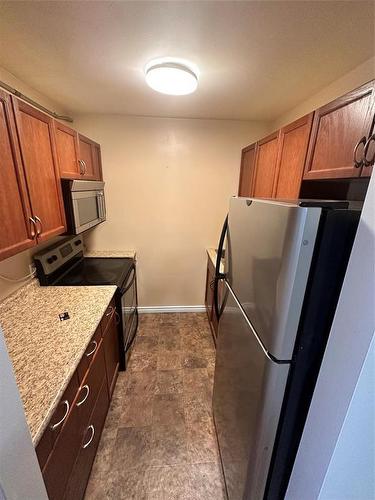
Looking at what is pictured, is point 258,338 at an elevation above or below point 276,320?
below

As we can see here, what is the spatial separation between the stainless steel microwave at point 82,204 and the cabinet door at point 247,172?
1588 millimetres

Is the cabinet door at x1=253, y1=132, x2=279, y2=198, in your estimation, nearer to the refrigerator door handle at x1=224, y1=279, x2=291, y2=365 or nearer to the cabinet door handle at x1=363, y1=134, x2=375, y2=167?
the cabinet door handle at x1=363, y1=134, x2=375, y2=167

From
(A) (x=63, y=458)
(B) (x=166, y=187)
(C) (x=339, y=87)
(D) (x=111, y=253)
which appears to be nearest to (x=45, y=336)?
Result: (A) (x=63, y=458)

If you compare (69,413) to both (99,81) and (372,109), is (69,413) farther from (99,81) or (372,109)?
(99,81)

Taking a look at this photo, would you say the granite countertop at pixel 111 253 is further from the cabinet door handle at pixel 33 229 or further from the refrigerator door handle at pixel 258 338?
the refrigerator door handle at pixel 258 338

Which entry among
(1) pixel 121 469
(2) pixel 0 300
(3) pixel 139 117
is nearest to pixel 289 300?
(1) pixel 121 469

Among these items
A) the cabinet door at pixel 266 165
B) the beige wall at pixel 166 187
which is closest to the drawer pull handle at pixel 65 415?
the cabinet door at pixel 266 165

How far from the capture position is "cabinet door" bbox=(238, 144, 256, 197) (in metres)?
2.20

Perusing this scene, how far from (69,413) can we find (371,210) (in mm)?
1385

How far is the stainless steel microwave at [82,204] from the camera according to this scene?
1635mm

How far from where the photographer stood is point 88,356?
1227 millimetres

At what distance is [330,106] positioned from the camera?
1062mm

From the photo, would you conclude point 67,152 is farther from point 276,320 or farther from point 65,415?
point 276,320

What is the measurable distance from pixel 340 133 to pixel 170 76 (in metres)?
1.09
